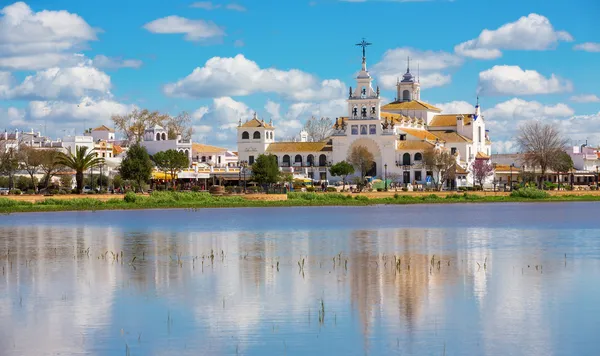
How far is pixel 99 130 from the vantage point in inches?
5699

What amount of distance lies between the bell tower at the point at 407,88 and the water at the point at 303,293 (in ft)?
309

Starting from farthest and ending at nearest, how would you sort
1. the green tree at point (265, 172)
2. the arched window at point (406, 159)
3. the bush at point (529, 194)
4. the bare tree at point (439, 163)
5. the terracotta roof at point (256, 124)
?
1. the terracotta roof at point (256, 124)
2. the arched window at point (406, 159)
3. the bare tree at point (439, 163)
4. the green tree at point (265, 172)
5. the bush at point (529, 194)

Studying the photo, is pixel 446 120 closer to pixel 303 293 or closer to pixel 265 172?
pixel 265 172

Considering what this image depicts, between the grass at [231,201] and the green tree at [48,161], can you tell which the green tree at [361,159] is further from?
the green tree at [48,161]

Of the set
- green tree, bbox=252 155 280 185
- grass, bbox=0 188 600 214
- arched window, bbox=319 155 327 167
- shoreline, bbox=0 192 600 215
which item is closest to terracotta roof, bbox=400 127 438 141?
arched window, bbox=319 155 327 167

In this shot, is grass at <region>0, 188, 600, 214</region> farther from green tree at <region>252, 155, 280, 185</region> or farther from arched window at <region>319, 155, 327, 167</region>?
arched window at <region>319, 155, 327, 167</region>

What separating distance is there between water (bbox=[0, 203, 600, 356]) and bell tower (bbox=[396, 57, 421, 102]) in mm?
94227

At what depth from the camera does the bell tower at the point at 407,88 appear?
138 meters

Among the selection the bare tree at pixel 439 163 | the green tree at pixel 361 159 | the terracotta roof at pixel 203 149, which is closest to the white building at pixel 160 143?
the terracotta roof at pixel 203 149

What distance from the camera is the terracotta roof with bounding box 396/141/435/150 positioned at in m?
118

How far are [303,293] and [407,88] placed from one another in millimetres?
116923

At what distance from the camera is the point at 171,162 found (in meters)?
100

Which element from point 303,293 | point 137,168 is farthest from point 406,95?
point 303,293

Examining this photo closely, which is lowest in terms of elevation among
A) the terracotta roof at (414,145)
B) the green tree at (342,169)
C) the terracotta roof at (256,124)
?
the green tree at (342,169)
